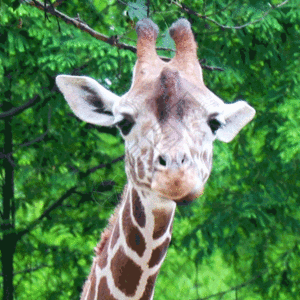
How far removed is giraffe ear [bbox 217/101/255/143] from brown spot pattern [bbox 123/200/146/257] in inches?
24.3

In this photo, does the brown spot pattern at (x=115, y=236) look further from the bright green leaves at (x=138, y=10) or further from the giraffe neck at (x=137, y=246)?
the bright green leaves at (x=138, y=10)

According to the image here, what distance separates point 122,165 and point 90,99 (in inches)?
141

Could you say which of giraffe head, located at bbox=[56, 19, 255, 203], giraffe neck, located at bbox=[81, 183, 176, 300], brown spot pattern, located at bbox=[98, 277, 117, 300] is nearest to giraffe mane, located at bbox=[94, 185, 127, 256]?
giraffe neck, located at bbox=[81, 183, 176, 300]

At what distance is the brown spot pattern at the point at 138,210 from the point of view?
2631mm

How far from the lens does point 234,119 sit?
291 cm

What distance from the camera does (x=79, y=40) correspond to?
206 inches

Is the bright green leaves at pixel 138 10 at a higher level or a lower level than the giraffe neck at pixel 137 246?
higher

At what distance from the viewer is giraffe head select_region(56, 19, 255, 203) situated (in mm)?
2125

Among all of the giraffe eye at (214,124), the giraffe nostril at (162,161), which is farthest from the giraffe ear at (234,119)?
the giraffe nostril at (162,161)

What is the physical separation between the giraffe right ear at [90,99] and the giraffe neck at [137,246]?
1.24ft

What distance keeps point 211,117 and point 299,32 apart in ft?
15.6

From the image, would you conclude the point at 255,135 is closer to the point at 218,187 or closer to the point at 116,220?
the point at 218,187

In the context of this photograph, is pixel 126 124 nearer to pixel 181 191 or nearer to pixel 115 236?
pixel 181 191

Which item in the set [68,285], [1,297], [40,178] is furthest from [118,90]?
[1,297]
